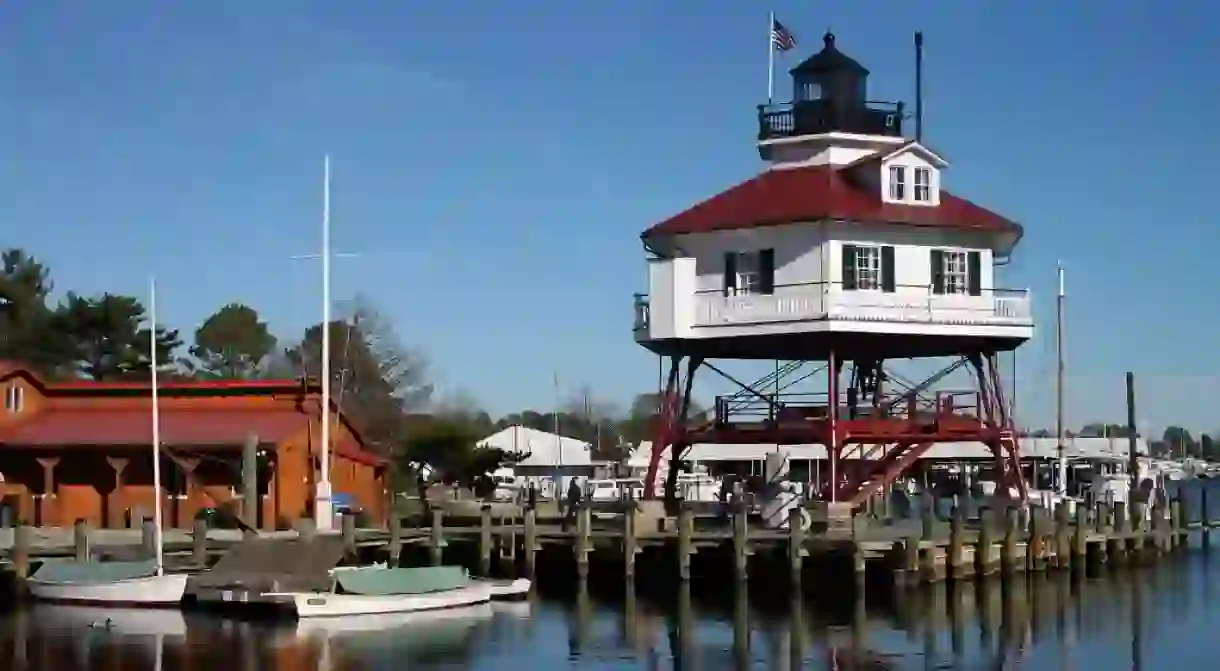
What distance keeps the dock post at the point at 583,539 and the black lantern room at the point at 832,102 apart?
39.3 feet

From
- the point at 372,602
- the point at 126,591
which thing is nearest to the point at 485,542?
the point at 372,602

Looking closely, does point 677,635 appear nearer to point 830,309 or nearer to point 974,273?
point 830,309

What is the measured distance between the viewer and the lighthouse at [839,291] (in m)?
46.1

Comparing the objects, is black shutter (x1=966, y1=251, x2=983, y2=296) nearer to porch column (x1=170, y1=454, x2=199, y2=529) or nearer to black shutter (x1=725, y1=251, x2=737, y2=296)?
black shutter (x1=725, y1=251, x2=737, y2=296)

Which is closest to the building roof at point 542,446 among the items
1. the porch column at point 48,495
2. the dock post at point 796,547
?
the porch column at point 48,495

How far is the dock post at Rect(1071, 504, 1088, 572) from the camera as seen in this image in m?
46.7

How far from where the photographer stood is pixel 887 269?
46.5 meters

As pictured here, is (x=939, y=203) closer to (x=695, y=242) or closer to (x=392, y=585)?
(x=695, y=242)

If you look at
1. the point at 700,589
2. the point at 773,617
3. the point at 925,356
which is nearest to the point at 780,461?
the point at 925,356

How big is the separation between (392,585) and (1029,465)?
44645 millimetres

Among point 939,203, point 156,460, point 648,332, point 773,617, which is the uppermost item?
point 939,203

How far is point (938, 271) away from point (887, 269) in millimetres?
1546

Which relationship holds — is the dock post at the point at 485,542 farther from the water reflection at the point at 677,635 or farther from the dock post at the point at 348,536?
the dock post at the point at 348,536

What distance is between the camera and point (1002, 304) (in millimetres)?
47281
